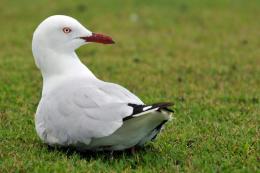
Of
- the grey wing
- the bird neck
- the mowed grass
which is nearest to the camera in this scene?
the grey wing

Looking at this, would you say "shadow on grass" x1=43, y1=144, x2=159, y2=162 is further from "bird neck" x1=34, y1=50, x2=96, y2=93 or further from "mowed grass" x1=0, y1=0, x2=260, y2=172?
"bird neck" x1=34, y1=50, x2=96, y2=93

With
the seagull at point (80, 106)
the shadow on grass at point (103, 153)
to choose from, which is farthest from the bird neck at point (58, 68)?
the shadow on grass at point (103, 153)

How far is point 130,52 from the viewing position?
1060 cm

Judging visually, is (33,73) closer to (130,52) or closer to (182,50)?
(130,52)

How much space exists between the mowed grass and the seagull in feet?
0.64

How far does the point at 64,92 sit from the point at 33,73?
402 centimetres

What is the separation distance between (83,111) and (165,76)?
4.26 metres

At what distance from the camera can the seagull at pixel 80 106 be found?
439 centimetres

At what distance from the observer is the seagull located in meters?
4.39

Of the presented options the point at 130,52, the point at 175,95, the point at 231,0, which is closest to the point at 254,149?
the point at 175,95

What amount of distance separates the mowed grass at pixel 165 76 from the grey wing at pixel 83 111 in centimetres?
22

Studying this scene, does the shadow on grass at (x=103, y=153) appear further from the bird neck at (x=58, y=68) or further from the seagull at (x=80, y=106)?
the bird neck at (x=58, y=68)

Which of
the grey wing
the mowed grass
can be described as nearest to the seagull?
the grey wing

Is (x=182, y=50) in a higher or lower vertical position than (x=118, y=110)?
lower
